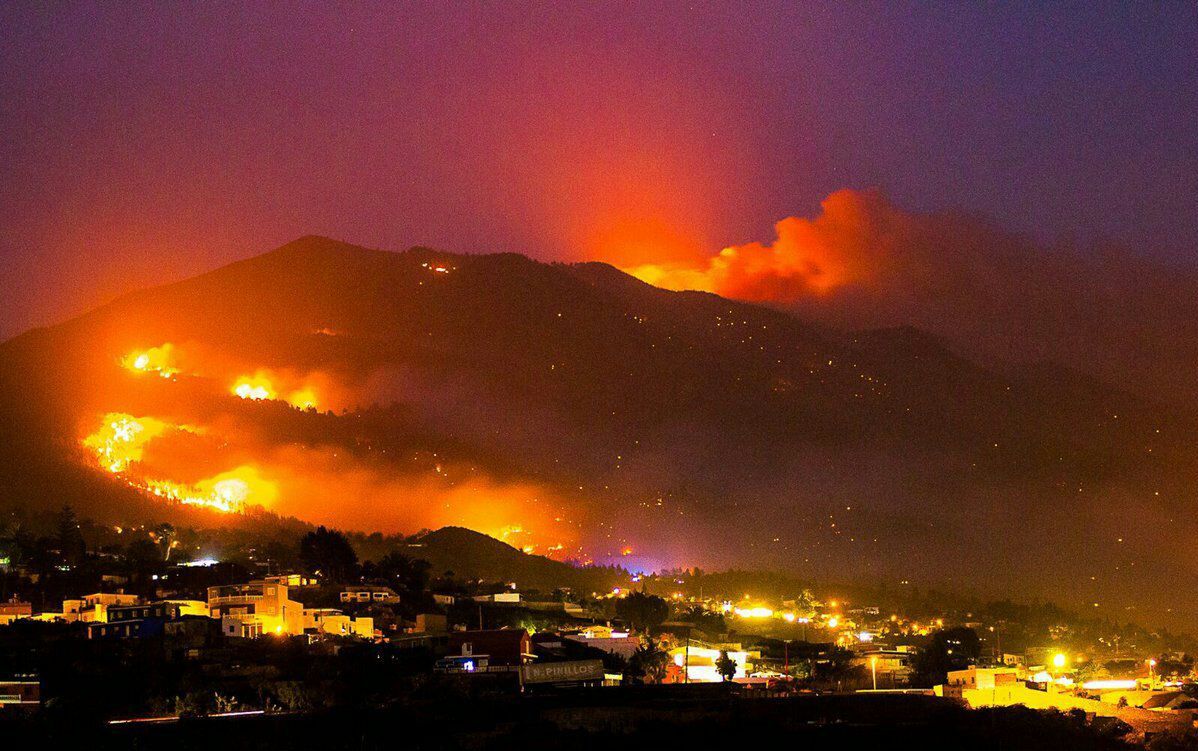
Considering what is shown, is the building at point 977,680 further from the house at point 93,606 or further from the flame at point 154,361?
the flame at point 154,361

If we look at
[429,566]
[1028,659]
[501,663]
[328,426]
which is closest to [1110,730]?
[501,663]

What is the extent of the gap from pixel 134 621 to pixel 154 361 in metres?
72.0

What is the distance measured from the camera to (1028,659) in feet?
198

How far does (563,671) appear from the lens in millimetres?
43500

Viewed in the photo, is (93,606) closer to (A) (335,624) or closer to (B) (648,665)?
(A) (335,624)

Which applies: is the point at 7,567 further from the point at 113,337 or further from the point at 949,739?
the point at 113,337

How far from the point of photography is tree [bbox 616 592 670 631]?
2381 inches

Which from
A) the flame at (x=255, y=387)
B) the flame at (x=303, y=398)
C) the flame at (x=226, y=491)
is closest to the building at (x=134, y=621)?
the flame at (x=226, y=491)

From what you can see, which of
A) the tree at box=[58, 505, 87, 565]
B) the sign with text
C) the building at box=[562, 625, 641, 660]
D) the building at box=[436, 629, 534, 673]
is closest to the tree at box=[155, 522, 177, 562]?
the tree at box=[58, 505, 87, 565]

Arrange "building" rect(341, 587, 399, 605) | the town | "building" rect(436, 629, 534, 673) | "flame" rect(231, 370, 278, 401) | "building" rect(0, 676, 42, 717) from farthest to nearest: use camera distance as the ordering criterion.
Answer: "flame" rect(231, 370, 278, 401) < "building" rect(341, 587, 399, 605) < "building" rect(436, 629, 534, 673) < the town < "building" rect(0, 676, 42, 717)

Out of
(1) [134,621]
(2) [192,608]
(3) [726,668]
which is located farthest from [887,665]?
(1) [134,621]

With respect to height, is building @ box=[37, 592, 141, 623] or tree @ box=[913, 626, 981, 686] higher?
building @ box=[37, 592, 141, 623]

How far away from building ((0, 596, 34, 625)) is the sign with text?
16.2 metres

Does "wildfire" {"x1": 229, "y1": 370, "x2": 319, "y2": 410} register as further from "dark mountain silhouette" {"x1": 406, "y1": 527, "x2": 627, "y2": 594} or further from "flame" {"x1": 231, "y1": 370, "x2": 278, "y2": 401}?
"dark mountain silhouette" {"x1": 406, "y1": 527, "x2": 627, "y2": 594}
